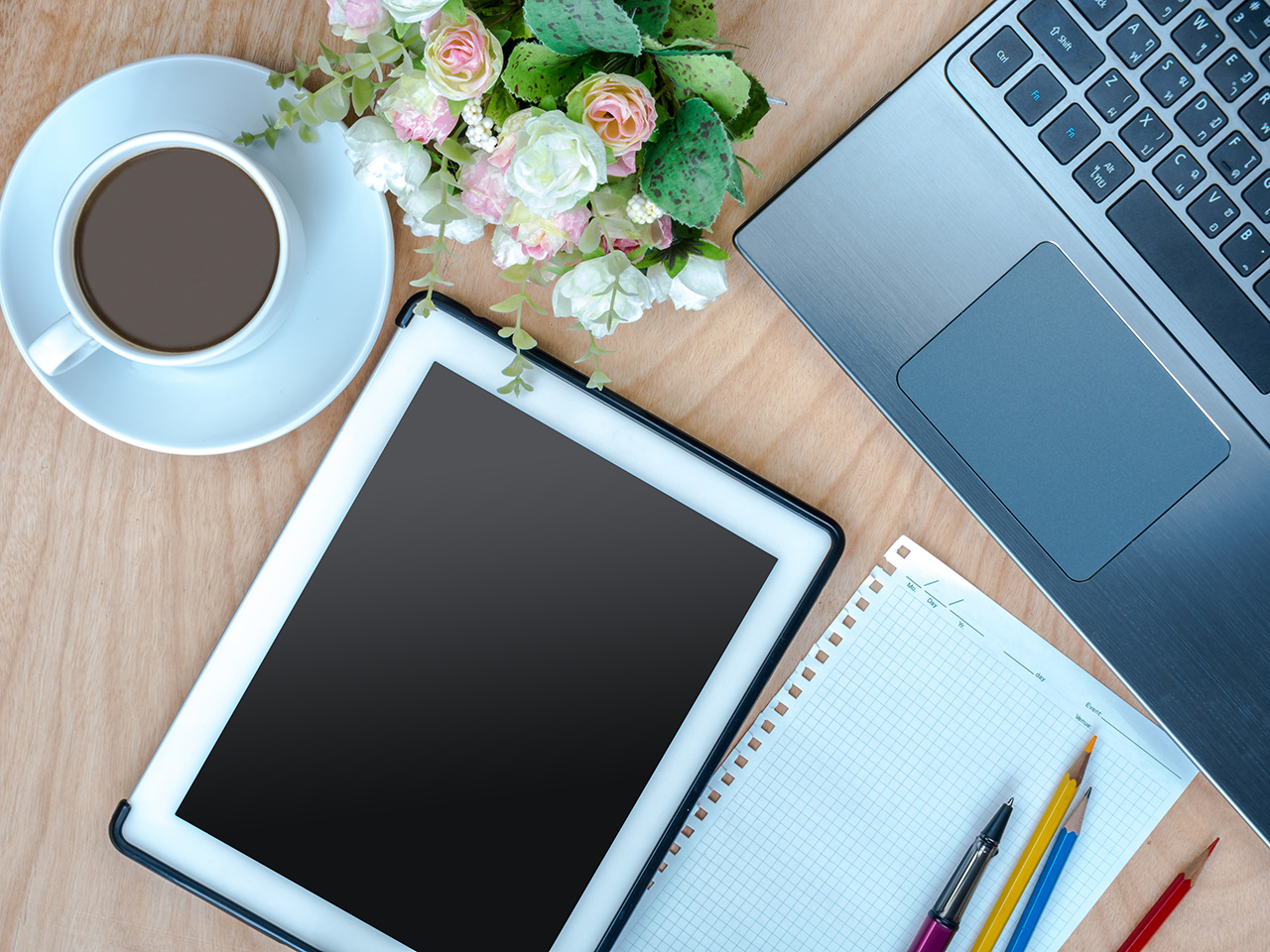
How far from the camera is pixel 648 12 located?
1.29 feet

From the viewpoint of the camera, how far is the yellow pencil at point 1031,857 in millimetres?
604

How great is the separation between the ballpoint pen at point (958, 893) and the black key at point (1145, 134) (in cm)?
44

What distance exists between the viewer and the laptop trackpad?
0.53m

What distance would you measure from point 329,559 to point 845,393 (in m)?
0.38

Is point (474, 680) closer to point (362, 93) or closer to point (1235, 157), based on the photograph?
point (362, 93)

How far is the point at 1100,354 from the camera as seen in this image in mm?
537

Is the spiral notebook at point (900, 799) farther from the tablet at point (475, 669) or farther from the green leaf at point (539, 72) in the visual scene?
the green leaf at point (539, 72)

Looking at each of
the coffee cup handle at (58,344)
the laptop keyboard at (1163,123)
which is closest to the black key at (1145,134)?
the laptop keyboard at (1163,123)

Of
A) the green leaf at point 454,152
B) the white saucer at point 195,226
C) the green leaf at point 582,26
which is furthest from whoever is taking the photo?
the white saucer at point 195,226

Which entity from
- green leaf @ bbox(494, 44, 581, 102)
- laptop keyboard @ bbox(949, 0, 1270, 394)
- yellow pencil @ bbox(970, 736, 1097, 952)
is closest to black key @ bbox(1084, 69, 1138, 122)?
laptop keyboard @ bbox(949, 0, 1270, 394)

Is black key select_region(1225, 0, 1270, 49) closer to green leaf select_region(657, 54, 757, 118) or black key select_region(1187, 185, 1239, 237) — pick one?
black key select_region(1187, 185, 1239, 237)

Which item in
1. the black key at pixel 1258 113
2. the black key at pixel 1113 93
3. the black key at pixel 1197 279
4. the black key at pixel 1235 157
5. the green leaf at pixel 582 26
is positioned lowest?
the green leaf at pixel 582 26

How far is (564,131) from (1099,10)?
349mm

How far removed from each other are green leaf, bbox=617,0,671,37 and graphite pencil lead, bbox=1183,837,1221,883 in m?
0.66
